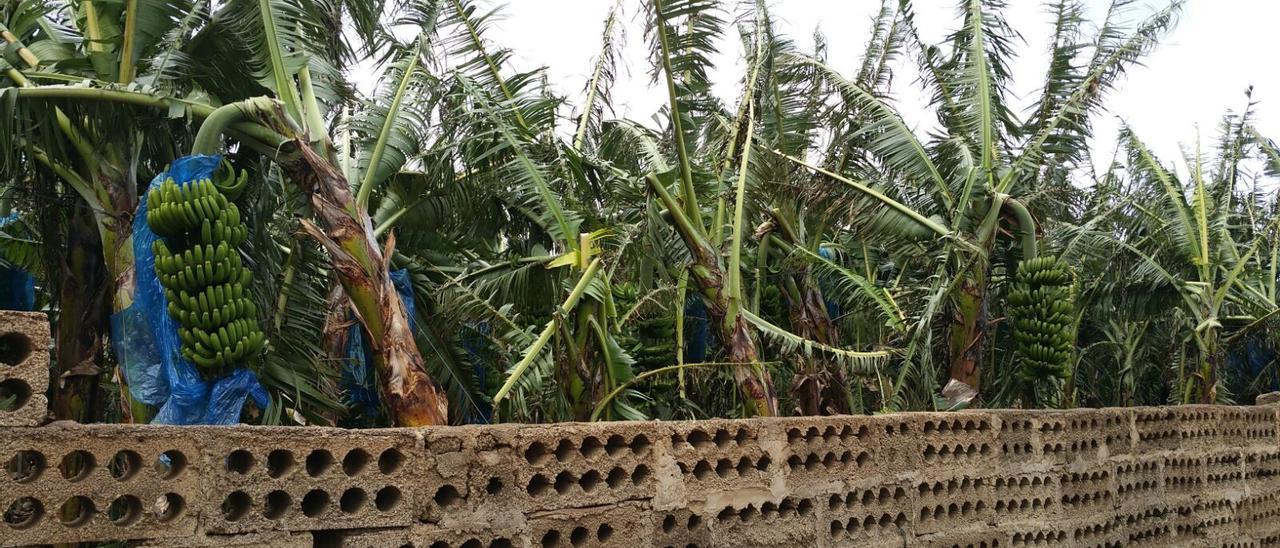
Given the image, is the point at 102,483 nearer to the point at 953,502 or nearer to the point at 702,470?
the point at 702,470

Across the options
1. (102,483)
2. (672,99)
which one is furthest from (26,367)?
(672,99)

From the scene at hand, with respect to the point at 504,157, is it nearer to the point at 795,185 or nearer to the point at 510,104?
the point at 510,104

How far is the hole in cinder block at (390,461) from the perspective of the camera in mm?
4447

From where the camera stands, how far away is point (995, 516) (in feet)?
22.6

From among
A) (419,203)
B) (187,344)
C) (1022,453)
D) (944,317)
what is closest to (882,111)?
(944,317)

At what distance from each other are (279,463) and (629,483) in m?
1.71

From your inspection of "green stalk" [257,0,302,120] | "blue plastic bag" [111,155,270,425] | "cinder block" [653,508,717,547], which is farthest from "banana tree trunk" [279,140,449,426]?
"cinder block" [653,508,717,547]

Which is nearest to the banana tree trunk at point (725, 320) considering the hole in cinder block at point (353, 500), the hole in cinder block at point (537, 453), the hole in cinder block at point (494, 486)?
the hole in cinder block at point (537, 453)

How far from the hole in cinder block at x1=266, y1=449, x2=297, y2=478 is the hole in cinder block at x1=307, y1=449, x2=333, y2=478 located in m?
0.10

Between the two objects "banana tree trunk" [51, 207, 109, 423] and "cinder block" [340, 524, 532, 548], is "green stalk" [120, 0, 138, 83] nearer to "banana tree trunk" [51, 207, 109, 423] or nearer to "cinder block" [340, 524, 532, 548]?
"banana tree trunk" [51, 207, 109, 423]

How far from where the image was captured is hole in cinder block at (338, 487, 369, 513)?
4.31 m

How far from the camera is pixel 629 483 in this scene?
510 centimetres

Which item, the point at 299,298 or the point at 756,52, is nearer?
the point at 299,298

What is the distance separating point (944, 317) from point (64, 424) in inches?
259
